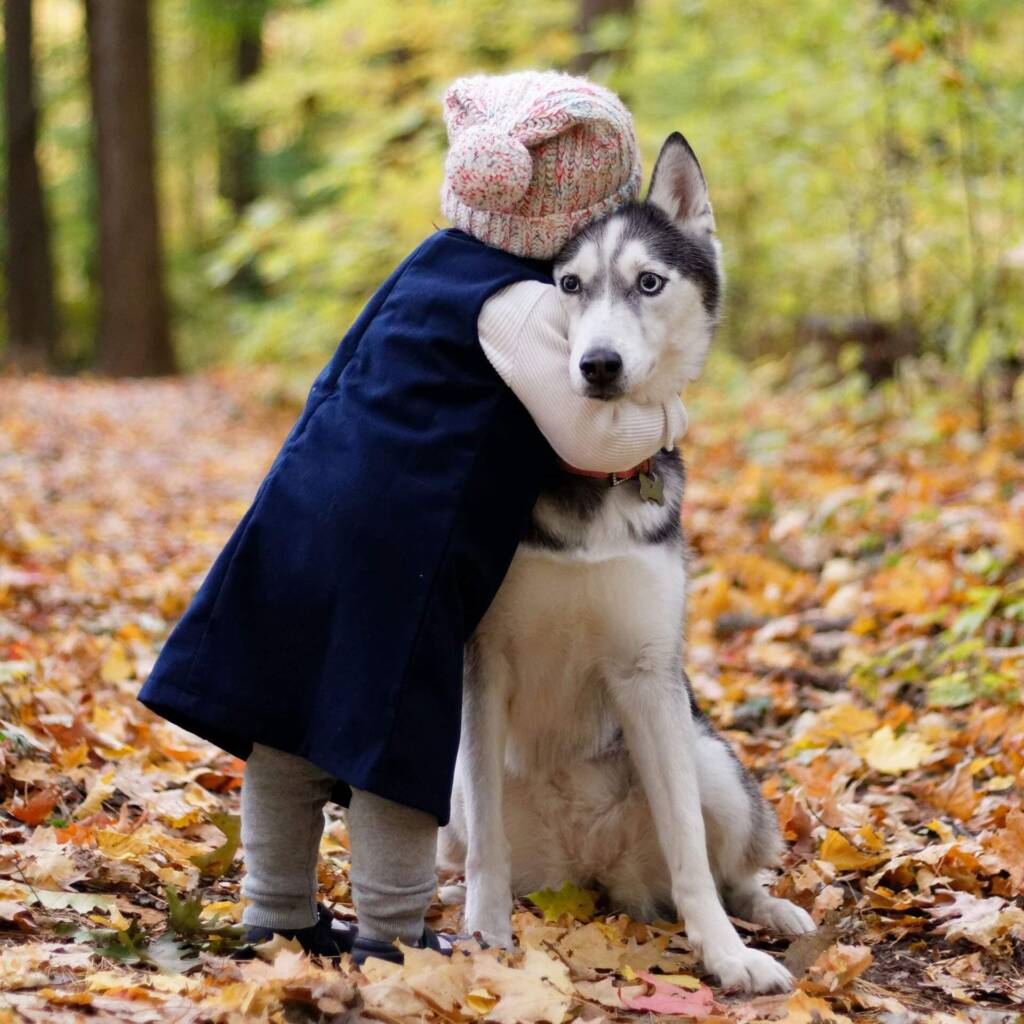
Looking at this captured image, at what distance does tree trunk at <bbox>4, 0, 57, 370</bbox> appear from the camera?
19484 millimetres

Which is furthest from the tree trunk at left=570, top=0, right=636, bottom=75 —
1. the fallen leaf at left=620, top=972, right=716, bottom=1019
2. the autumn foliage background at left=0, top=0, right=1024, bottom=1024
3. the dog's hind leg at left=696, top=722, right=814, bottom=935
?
the fallen leaf at left=620, top=972, right=716, bottom=1019

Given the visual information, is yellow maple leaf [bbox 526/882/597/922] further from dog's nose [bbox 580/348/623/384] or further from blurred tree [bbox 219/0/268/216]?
blurred tree [bbox 219/0/268/216]

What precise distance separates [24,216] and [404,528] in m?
19.3

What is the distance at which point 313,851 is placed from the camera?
2842 millimetres

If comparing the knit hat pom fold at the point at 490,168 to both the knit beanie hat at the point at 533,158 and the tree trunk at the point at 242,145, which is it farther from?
the tree trunk at the point at 242,145

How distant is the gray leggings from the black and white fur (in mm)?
379

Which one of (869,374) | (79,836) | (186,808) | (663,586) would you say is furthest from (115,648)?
(869,374)

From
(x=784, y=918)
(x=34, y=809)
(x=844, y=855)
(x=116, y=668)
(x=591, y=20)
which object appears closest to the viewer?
(x=784, y=918)

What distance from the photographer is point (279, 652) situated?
102 inches

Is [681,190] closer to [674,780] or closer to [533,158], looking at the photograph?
[533,158]

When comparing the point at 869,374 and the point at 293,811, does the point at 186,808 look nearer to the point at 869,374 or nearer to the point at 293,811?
the point at 293,811

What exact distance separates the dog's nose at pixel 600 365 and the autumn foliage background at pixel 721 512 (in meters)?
1.23

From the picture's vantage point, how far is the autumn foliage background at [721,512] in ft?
9.22

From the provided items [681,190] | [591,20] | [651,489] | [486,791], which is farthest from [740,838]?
[591,20]
